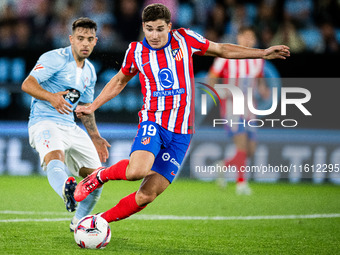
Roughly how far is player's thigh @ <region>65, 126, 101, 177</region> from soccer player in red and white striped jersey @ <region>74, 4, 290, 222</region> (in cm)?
66

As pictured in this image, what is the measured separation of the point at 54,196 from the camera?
28.8ft

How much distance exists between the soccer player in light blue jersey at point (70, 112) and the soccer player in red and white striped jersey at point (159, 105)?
0.59 metres

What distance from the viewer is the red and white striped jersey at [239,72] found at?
33.0 feet

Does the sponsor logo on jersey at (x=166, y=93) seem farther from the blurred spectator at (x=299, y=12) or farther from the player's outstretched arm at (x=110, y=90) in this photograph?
the blurred spectator at (x=299, y=12)

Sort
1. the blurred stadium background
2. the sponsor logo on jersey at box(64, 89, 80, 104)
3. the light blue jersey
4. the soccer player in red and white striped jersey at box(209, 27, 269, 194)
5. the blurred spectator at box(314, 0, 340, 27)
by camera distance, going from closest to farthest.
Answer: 1. the light blue jersey
2. the sponsor logo on jersey at box(64, 89, 80, 104)
3. the soccer player in red and white striped jersey at box(209, 27, 269, 194)
4. the blurred stadium background
5. the blurred spectator at box(314, 0, 340, 27)

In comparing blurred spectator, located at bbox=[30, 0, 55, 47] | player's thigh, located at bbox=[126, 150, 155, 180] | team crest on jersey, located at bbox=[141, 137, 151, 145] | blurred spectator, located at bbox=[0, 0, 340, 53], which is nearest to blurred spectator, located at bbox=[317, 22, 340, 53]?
blurred spectator, located at bbox=[0, 0, 340, 53]

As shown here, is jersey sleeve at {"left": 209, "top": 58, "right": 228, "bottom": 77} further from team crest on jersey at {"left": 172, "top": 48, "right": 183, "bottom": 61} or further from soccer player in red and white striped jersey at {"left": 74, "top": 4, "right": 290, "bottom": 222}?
team crest on jersey at {"left": 172, "top": 48, "right": 183, "bottom": 61}

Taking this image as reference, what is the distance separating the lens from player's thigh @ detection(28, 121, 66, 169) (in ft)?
19.3

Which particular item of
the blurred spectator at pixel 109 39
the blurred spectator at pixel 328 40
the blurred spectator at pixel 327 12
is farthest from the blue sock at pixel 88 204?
the blurred spectator at pixel 327 12

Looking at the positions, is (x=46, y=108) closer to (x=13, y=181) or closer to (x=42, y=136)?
(x=42, y=136)

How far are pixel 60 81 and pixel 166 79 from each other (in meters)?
1.36

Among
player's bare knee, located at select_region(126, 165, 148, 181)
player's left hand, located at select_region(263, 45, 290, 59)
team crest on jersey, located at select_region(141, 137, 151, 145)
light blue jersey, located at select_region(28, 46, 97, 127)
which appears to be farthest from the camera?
light blue jersey, located at select_region(28, 46, 97, 127)

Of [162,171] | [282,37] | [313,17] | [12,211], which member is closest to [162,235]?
[162,171]

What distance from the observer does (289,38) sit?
11922 millimetres
